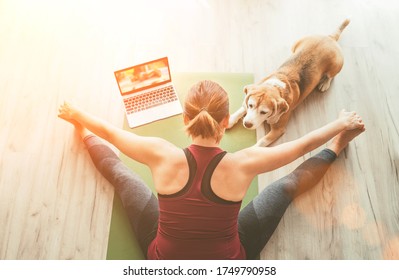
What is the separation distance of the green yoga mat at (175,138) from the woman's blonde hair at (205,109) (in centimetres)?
60

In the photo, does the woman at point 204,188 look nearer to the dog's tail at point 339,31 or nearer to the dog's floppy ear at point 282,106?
the dog's floppy ear at point 282,106

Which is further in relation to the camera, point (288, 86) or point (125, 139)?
point (288, 86)

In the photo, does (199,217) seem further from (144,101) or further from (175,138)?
(144,101)

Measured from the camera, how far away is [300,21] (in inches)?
91.9

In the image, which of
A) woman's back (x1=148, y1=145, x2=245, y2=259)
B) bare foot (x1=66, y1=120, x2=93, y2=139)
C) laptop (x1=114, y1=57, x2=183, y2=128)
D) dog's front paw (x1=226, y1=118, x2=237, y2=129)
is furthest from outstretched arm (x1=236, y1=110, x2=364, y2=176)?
bare foot (x1=66, y1=120, x2=93, y2=139)

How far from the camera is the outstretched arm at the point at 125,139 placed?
57.7 inches

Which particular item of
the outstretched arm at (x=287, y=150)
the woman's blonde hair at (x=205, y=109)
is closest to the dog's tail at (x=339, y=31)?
the outstretched arm at (x=287, y=150)

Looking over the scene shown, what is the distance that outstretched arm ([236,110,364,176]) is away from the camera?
147 cm

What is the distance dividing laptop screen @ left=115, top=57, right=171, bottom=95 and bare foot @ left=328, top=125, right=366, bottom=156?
0.90m

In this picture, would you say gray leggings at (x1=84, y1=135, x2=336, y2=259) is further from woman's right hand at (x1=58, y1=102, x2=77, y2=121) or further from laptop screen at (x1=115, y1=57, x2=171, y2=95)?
laptop screen at (x1=115, y1=57, x2=171, y2=95)

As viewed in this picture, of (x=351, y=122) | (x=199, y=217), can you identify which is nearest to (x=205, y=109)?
(x=199, y=217)

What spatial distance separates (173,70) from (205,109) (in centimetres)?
89

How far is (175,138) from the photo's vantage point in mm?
1979

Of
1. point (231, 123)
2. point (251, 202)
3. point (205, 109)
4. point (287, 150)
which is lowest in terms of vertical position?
point (251, 202)
